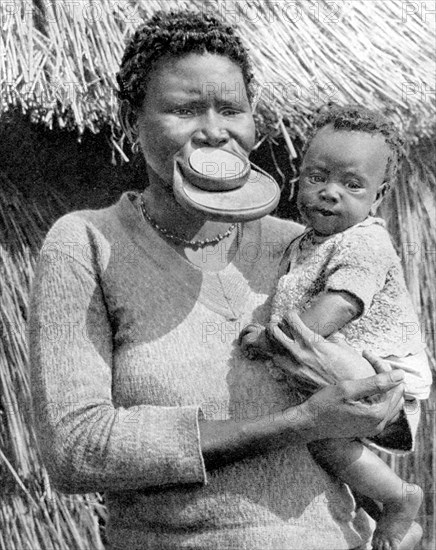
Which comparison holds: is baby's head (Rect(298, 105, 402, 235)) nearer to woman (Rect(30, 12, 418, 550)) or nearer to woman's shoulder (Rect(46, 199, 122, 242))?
woman (Rect(30, 12, 418, 550))

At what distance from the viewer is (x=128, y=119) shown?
1689mm

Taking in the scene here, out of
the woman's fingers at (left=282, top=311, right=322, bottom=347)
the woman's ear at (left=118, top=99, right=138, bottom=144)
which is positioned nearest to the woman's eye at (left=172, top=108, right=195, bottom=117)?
the woman's ear at (left=118, top=99, right=138, bottom=144)

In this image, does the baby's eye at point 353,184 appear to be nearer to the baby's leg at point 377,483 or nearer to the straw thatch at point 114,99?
the baby's leg at point 377,483

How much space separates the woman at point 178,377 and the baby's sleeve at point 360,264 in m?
0.11

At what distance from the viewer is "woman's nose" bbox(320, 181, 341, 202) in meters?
1.66

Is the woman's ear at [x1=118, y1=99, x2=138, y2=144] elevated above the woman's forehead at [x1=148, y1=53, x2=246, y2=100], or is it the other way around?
the woman's forehead at [x1=148, y1=53, x2=246, y2=100]

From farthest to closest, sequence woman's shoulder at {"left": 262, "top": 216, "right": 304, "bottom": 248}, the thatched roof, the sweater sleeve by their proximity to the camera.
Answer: the thatched roof < woman's shoulder at {"left": 262, "top": 216, "right": 304, "bottom": 248} < the sweater sleeve

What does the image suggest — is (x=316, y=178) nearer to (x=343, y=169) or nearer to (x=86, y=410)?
(x=343, y=169)

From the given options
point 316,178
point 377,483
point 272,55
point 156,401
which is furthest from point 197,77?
point 272,55

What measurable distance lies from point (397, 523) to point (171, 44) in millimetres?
899

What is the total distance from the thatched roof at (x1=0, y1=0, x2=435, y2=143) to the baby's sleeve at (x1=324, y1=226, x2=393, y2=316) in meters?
0.82

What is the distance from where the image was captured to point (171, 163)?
157 cm

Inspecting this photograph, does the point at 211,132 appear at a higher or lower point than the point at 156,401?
higher

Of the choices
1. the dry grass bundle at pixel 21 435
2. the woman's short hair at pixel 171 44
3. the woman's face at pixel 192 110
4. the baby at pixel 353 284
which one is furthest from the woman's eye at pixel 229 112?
the dry grass bundle at pixel 21 435
